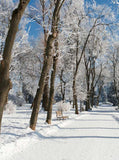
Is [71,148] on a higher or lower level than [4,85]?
lower

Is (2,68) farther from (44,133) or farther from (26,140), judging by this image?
(44,133)

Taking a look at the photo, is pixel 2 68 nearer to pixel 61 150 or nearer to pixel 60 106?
pixel 61 150

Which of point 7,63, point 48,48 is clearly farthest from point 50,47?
point 7,63

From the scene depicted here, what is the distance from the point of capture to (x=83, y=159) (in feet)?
13.4

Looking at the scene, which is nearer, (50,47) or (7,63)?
(7,63)

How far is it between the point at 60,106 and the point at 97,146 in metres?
12.7

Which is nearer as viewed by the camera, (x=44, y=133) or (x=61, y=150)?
(x=61, y=150)

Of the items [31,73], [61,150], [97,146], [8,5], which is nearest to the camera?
[61,150]

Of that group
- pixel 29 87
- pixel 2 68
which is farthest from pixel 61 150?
pixel 29 87

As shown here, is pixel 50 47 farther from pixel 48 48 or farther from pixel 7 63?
pixel 7 63

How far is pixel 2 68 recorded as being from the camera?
4.27 meters

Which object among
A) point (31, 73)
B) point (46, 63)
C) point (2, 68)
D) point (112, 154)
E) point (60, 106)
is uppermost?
point (31, 73)

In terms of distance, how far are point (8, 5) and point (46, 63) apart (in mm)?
10751

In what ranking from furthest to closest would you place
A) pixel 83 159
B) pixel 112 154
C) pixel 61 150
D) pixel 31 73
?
pixel 31 73, pixel 61 150, pixel 112 154, pixel 83 159
